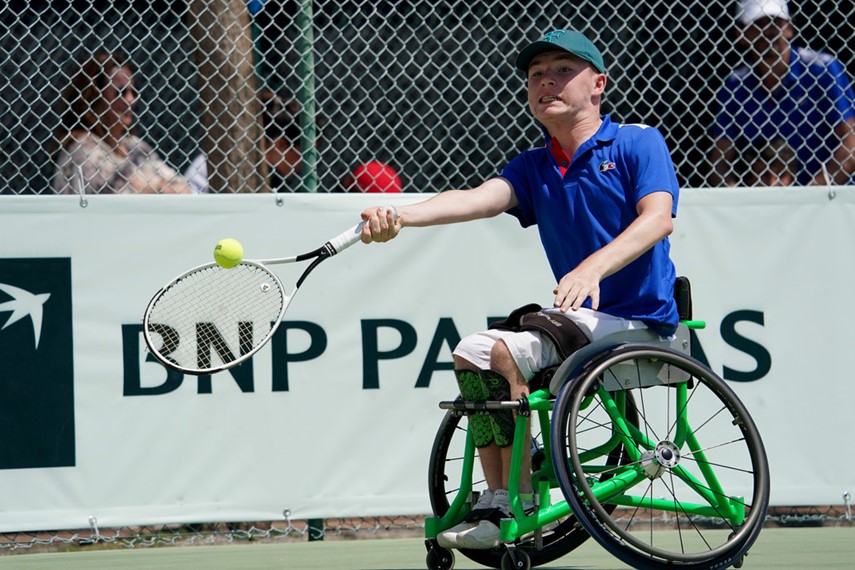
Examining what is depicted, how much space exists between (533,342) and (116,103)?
2546 mm

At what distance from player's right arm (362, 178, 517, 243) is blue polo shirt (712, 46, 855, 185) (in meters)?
2.08

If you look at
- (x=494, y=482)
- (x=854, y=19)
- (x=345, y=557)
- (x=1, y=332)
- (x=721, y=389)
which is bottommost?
(x=345, y=557)

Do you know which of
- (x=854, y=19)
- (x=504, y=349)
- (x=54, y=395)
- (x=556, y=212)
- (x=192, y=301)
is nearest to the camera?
(x=504, y=349)

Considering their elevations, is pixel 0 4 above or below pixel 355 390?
above

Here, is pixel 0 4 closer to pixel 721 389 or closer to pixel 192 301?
pixel 192 301

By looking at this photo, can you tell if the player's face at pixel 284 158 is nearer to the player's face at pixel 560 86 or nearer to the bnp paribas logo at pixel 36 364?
the bnp paribas logo at pixel 36 364

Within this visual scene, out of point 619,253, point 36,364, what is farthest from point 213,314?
point 619,253

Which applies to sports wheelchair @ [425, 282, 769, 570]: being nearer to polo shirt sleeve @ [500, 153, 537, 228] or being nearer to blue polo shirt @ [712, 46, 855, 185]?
polo shirt sleeve @ [500, 153, 537, 228]

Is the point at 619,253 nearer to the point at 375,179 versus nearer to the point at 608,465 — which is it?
the point at 608,465

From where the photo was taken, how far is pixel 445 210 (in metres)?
3.66

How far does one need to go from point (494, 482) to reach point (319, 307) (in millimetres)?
1518

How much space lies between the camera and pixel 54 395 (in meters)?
4.70

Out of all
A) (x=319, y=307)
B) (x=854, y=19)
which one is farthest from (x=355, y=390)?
(x=854, y=19)

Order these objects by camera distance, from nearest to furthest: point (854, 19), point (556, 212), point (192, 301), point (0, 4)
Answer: point (556, 212) < point (192, 301) < point (0, 4) < point (854, 19)
